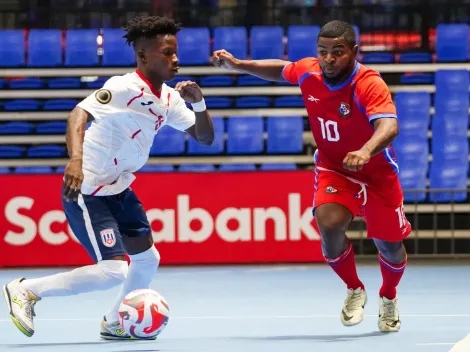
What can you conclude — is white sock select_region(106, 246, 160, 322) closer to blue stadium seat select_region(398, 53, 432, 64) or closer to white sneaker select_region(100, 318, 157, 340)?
white sneaker select_region(100, 318, 157, 340)

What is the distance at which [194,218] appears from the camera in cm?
1292

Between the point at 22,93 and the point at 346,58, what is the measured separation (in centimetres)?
965

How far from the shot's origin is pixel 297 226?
13.0 meters

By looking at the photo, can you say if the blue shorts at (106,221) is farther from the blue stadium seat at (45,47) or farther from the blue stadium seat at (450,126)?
the blue stadium seat at (45,47)

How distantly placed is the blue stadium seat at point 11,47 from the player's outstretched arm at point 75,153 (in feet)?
30.8

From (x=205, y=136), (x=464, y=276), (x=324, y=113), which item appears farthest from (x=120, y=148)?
(x=464, y=276)

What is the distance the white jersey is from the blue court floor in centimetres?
110

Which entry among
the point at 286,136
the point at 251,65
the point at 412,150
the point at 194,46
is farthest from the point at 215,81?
the point at 251,65

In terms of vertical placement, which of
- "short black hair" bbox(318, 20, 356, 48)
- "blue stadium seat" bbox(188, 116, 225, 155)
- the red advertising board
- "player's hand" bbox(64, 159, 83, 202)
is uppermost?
"short black hair" bbox(318, 20, 356, 48)

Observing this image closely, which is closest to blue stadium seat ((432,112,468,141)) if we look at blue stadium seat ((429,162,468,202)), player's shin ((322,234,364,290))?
A: blue stadium seat ((429,162,468,202))

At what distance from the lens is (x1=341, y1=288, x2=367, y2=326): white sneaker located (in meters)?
7.36

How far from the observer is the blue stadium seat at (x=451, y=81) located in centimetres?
1512

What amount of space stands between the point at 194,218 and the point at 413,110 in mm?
4053

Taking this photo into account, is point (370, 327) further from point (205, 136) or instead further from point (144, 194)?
point (144, 194)
